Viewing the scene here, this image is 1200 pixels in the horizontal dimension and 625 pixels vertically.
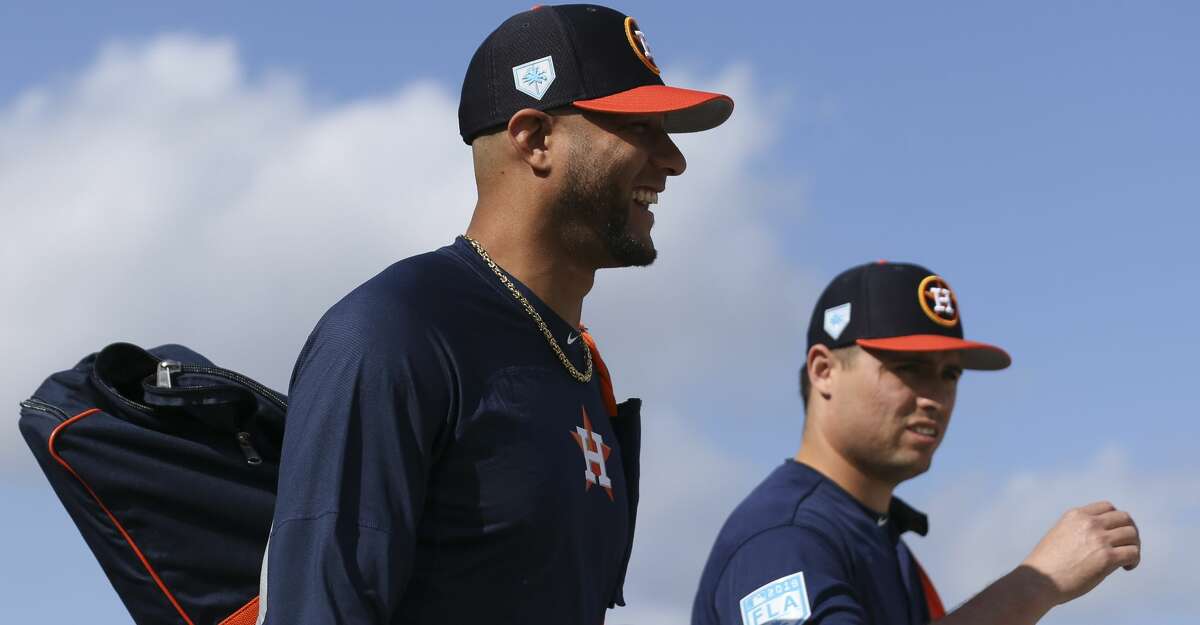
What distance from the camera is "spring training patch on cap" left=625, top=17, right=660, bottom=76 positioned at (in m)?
3.42

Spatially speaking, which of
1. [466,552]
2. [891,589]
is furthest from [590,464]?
[891,589]

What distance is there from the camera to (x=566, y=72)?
3.29 metres

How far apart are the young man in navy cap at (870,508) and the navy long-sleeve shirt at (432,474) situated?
1.89m

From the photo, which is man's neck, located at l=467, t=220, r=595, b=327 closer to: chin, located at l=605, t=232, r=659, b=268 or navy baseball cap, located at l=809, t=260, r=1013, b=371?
chin, located at l=605, t=232, r=659, b=268

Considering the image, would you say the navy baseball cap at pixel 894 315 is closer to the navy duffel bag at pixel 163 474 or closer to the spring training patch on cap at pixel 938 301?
the spring training patch on cap at pixel 938 301

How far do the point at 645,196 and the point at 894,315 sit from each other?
2.53 meters

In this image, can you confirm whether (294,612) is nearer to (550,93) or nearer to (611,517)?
(611,517)

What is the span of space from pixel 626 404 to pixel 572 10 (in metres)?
0.86

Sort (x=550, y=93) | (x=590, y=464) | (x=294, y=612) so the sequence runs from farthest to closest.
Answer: (x=550, y=93), (x=590, y=464), (x=294, y=612)

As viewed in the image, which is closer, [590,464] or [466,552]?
[466,552]

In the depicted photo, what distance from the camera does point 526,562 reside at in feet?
9.39

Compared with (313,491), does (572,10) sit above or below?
above

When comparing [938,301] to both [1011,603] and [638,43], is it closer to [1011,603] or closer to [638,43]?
[1011,603]

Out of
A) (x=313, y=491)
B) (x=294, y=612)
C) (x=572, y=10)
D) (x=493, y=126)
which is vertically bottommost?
(x=294, y=612)
